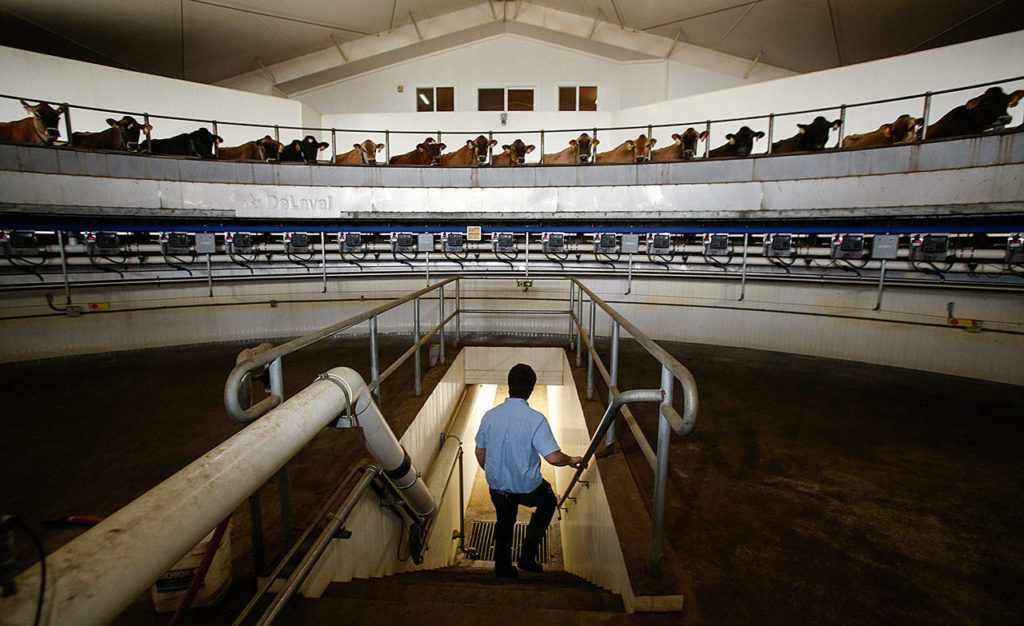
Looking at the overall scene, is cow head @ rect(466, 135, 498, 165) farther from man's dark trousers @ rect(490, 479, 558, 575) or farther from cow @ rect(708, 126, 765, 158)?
man's dark trousers @ rect(490, 479, 558, 575)

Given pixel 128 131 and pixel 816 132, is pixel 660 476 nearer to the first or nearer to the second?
pixel 816 132

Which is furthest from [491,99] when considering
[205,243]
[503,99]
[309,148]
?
[205,243]

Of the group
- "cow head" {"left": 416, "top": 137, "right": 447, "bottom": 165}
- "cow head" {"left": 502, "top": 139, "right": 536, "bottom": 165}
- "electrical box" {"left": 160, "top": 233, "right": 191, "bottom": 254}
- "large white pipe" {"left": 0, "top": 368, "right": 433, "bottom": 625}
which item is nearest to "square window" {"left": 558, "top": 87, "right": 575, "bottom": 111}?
"cow head" {"left": 502, "top": 139, "right": 536, "bottom": 165}

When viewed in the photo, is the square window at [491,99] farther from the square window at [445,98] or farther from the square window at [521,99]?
the square window at [445,98]

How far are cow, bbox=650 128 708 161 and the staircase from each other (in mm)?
5861

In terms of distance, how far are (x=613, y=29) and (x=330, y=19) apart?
696cm

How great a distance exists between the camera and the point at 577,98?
10586 mm

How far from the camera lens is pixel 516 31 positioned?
1056 cm

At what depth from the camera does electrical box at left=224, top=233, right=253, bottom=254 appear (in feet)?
17.2

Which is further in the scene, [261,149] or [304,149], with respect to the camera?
[304,149]

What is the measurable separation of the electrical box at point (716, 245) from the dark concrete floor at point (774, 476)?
172 cm

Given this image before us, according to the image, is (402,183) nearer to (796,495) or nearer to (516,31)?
(796,495)

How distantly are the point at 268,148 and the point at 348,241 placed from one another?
2.40 m

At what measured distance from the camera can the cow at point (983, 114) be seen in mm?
4078
